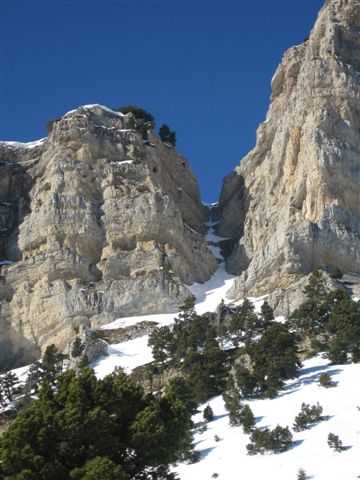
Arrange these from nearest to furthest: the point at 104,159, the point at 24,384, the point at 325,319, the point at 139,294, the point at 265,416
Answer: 1. the point at 265,416
2. the point at 325,319
3. the point at 24,384
4. the point at 139,294
5. the point at 104,159

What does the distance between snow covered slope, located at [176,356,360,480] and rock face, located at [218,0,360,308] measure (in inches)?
1121

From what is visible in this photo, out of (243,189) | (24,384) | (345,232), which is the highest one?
(243,189)

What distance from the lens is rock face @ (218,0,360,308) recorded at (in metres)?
75.8

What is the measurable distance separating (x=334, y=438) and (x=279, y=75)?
66957 mm

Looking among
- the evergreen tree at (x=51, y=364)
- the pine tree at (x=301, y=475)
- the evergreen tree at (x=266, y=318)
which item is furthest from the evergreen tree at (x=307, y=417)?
the evergreen tree at (x=51, y=364)

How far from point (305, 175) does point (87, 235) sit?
834 inches

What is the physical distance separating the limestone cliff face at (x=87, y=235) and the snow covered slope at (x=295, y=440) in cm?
3006

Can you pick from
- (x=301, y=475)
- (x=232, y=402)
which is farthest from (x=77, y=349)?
(x=301, y=475)

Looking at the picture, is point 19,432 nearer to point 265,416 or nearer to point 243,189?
point 265,416

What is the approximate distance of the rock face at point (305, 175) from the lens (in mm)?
75750

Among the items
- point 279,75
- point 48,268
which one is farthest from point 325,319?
point 279,75

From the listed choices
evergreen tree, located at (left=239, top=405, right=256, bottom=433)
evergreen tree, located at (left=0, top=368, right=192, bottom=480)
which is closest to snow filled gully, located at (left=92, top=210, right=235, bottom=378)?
evergreen tree, located at (left=239, top=405, right=256, bottom=433)

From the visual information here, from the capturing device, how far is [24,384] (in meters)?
61.8

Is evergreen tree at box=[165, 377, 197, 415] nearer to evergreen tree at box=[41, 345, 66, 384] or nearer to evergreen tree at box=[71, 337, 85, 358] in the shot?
evergreen tree at box=[41, 345, 66, 384]
